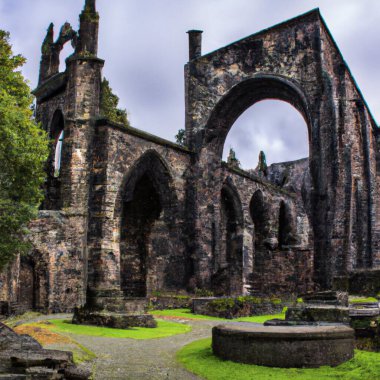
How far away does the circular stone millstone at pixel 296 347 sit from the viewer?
16.9 ft

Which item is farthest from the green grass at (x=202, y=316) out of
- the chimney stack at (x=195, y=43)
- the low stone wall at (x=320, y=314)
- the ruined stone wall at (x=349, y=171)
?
the chimney stack at (x=195, y=43)

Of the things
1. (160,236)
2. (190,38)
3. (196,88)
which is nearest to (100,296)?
(160,236)

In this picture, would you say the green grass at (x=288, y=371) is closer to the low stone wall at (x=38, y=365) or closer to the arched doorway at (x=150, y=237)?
the low stone wall at (x=38, y=365)

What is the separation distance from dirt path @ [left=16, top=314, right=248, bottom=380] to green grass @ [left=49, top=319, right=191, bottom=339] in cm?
38

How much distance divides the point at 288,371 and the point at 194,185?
13.4 meters

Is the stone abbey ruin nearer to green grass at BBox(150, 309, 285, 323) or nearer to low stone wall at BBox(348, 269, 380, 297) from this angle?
green grass at BBox(150, 309, 285, 323)

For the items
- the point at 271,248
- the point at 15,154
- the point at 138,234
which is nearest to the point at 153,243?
the point at 138,234

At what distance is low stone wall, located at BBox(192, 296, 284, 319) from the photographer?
43.4 feet

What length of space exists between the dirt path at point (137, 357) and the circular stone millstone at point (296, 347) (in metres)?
0.69

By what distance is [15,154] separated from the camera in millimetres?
9492

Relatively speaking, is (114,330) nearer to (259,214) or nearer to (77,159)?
(77,159)

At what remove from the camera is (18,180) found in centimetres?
990

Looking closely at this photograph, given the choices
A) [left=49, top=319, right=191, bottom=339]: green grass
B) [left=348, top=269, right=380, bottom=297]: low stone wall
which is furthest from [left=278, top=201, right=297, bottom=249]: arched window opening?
[left=49, top=319, right=191, bottom=339]: green grass

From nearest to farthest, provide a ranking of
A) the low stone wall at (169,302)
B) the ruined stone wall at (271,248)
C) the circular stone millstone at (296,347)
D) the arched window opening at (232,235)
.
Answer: the circular stone millstone at (296,347)
the low stone wall at (169,302)
the ruined stone wall at (271,248)
the arched window opening at (232,235)
